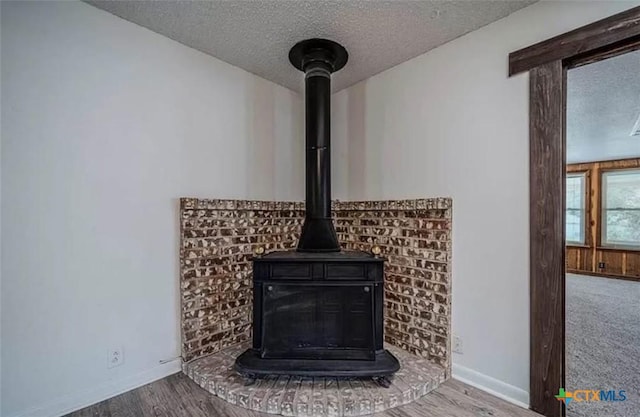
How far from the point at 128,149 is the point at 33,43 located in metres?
0.72

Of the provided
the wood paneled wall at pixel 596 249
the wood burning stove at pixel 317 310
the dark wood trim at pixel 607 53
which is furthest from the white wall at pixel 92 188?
the wood paneled wall at pixel 596 249

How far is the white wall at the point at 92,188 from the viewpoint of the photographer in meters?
1.71

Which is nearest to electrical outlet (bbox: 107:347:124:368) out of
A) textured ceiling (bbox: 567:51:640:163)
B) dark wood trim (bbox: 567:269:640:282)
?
textured ceiling (bbox: 567:51:640:163)

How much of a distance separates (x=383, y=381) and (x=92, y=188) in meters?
2.25

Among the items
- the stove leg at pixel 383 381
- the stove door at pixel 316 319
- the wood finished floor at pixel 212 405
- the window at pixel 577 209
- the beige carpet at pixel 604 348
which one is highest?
the window at pixel 577 209

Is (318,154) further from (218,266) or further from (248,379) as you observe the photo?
(248,379)

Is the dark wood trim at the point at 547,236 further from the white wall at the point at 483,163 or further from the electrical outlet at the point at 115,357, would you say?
the electrical outlet at the point at 115,357

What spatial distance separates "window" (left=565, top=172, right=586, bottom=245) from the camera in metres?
6.79

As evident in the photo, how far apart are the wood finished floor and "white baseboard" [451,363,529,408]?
4cm

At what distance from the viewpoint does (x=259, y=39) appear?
90.0 inches

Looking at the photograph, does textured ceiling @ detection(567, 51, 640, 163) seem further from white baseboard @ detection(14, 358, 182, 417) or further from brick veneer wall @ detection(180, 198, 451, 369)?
white baseboard @ detection(14, 358, 182, 417)

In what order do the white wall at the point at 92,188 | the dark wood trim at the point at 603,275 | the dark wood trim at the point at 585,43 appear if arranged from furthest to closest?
the dark wood trim at the point at 603,275 → the white wall at the point at 92,188 → the dark wood trim at the point at 585,43

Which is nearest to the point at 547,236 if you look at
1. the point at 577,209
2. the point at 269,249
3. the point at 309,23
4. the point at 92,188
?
the point at 309,23

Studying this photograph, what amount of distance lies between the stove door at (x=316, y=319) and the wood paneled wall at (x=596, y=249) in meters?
6.16
